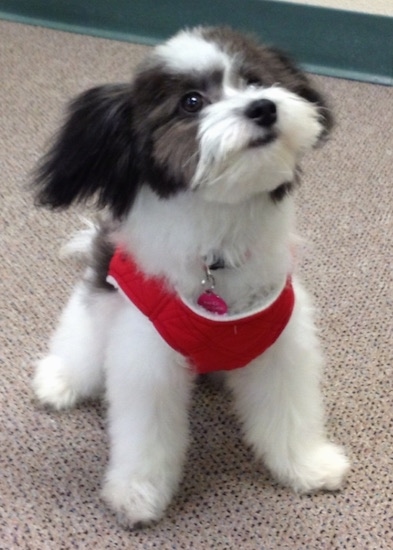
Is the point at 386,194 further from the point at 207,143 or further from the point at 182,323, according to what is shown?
the point at 207,143

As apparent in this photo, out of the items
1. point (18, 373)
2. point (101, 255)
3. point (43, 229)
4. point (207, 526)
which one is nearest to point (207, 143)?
point (101, 255)

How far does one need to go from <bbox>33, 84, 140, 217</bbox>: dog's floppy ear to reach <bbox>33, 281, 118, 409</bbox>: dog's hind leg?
0.98 feet

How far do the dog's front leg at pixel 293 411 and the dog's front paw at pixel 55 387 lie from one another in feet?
0.95

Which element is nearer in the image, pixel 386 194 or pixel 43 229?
pixel 43 229

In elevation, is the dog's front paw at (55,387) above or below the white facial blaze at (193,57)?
below

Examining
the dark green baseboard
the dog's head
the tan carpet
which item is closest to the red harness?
the dog's head

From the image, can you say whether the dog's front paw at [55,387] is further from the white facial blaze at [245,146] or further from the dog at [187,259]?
the white facial blaze at [245,146]

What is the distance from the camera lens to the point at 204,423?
1279mm

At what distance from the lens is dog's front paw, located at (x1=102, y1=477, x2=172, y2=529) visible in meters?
1.10

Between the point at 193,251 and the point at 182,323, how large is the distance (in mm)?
107

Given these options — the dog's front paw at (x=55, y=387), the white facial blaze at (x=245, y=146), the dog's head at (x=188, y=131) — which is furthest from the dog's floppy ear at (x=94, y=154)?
the dog's front paw at (x=55, y=387)

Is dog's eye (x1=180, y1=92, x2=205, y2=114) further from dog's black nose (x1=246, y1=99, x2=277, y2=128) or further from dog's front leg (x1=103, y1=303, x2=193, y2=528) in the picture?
dog's front leg (x1=103, y1=303, x2=193, y2=528)

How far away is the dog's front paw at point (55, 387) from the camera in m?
1.28

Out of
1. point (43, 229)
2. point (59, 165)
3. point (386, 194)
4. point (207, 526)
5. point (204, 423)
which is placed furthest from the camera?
point (386, 194)
